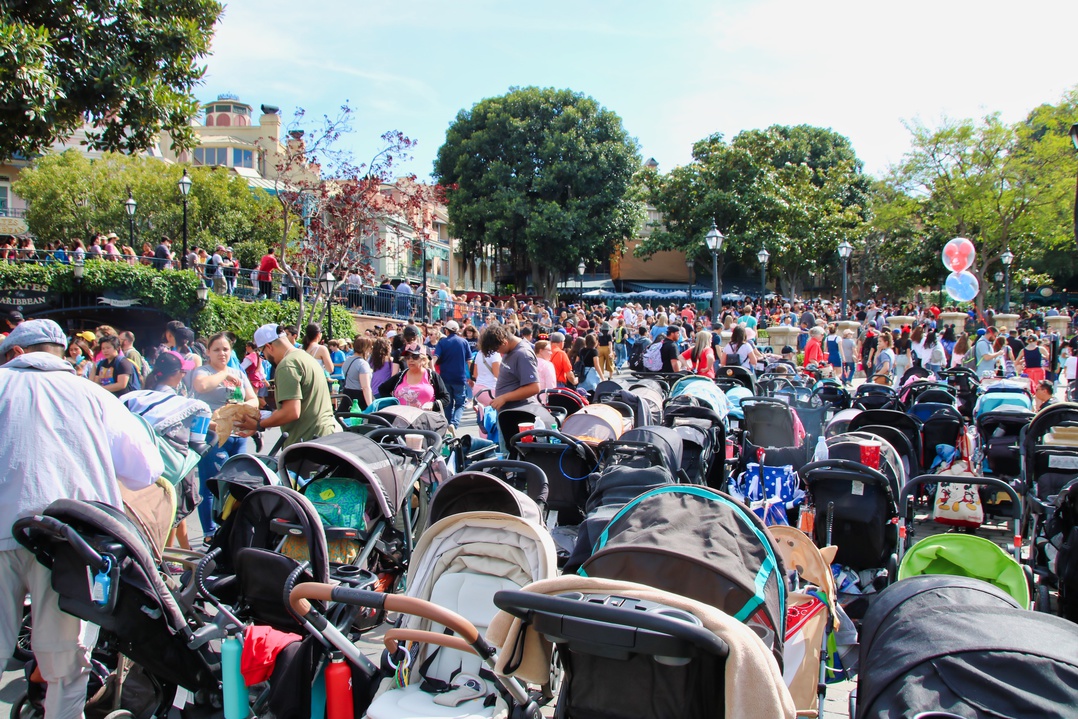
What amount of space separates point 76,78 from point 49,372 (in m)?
7.76

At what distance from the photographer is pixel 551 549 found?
3.56 meters

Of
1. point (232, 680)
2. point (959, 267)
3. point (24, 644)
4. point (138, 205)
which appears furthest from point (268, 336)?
point (138, 205)

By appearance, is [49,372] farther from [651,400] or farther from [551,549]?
[651,400]

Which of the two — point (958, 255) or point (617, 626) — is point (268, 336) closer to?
point (617, 626)

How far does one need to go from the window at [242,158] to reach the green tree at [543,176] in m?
24.6

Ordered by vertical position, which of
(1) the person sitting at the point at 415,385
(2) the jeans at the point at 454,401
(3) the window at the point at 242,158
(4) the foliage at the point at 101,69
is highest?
(3) the window at the point at 242,158

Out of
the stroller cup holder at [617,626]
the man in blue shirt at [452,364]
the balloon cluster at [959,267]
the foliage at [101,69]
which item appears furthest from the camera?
the balloon cluster at [959,267]

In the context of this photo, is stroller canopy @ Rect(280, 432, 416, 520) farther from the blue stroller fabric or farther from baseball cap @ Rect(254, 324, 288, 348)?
the blue stroller fabric

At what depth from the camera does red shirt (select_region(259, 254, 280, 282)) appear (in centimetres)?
2450

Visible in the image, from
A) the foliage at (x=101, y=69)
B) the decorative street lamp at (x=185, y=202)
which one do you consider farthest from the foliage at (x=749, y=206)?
the foliage at (x=101, y=69)

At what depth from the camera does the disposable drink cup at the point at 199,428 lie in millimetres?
5664

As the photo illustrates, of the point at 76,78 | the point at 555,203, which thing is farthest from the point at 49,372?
the point at 555,203

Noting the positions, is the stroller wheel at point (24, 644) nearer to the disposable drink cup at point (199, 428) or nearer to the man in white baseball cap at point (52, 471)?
the man in white baseball cap at point (52, 471)

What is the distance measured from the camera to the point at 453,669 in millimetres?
3498
